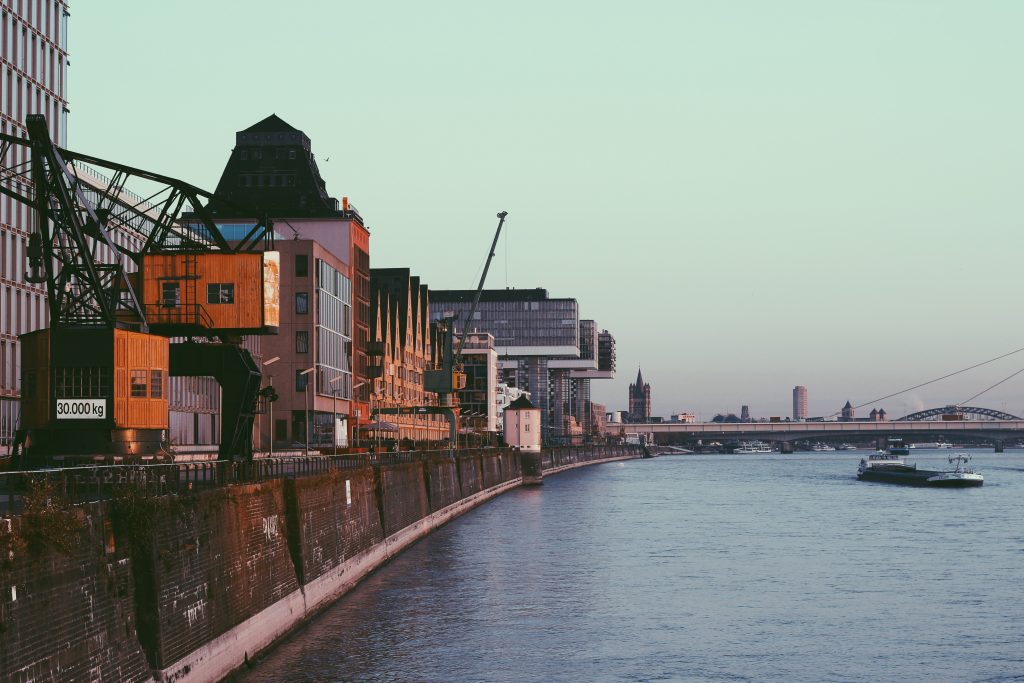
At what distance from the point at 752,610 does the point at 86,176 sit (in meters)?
73.2

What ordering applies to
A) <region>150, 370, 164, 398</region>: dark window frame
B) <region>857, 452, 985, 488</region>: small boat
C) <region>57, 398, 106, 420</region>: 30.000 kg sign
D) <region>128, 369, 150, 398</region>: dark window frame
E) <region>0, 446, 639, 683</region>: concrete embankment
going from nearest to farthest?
<region>0, 446, 639, 683</region>: concrete embankment
<region>57, 398, 106, 420</region>: 30.000 kg sign
<region>128, 369, 150, 398</region>: dark window frame
<region>150, 370, 164, 398</region>: dark window frame
<region>857, 452, 985, 488</region>: small boat

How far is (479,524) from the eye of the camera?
286 feet

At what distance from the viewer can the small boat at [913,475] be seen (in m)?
150

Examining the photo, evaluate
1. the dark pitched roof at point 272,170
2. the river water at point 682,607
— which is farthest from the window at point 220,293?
the dark pitched roof at point 272,170

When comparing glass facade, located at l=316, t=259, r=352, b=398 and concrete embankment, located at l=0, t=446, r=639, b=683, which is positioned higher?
glass facade, located at l=316, t=259, r=352, b=398

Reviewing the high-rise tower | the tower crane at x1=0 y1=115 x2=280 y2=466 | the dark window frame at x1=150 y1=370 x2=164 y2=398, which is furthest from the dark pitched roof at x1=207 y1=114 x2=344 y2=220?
the dark window frame at x1=150 y1=370 x2=164 y2=398

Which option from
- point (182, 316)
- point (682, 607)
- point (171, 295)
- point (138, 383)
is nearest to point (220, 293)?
point (182, 316)

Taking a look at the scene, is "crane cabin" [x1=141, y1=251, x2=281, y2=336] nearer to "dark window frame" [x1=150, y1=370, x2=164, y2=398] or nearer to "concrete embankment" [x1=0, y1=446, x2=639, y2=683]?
"dark window frame" [x1=150, y1=370, x2=164, y2=398]

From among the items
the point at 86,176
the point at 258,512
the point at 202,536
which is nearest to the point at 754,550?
the point at 258,512

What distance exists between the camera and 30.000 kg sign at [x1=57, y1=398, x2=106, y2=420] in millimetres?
43781

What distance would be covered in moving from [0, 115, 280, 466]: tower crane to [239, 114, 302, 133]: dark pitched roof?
415 feet

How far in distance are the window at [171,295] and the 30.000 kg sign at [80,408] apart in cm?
811

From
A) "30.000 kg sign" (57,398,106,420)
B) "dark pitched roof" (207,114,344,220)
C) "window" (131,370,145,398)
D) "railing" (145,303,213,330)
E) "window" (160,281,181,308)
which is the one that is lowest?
"30.000 kg sign" (57,398,106,420)

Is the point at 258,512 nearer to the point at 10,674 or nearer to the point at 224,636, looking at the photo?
the point at 224,636
